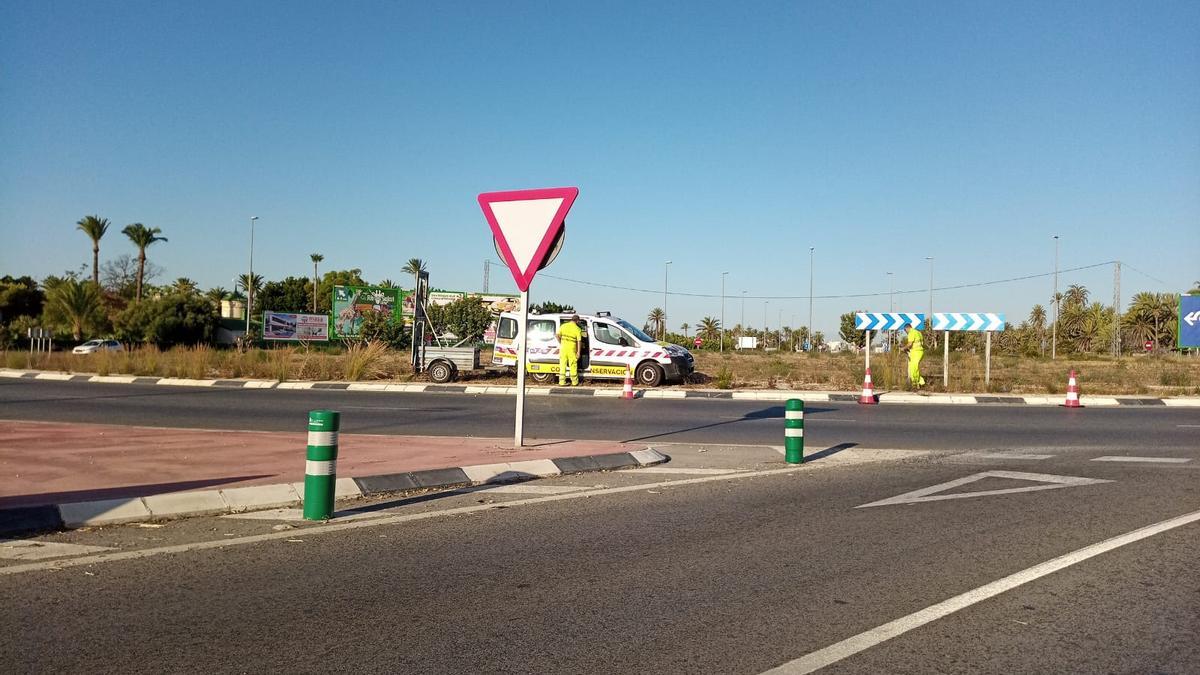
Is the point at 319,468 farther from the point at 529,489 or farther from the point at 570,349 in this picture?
the point at 570,349

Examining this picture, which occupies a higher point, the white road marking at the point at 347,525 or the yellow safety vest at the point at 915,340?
the yellow safety vest at the point at 915,340

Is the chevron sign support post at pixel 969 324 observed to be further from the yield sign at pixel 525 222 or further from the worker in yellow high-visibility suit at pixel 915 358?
the yield sign at pixel 525 222

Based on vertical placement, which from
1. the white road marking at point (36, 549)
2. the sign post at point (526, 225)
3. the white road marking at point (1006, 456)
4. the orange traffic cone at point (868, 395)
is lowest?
the white road marking at point (36, 549)

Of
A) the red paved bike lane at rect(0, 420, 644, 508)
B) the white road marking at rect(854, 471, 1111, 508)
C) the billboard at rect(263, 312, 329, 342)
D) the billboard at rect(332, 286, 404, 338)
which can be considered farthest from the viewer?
the billboard at rect(332, 286, 404, 338)

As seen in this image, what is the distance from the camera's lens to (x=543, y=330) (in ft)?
78.4

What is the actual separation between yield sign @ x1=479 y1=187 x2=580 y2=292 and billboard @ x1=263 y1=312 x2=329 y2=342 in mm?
58534

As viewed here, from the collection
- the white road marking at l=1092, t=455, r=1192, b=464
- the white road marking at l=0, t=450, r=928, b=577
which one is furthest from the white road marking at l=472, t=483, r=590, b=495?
the white road marking at l=1092, t=455, r=1192, b=464

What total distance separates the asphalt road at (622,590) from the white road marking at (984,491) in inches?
9.3

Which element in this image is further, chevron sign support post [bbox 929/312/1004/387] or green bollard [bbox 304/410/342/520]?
chevron sign support post [bbox 929/312/1004/387]

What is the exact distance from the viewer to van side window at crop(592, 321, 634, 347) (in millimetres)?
23469

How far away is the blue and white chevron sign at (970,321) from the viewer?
2348cm

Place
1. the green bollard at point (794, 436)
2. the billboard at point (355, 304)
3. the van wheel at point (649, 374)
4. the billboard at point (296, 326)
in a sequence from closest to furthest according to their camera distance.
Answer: the green bollard at point (794, 436)
the van wheel at point (649, 374)
the billboard at point (296, 326)
the billboard at point (355, 304)

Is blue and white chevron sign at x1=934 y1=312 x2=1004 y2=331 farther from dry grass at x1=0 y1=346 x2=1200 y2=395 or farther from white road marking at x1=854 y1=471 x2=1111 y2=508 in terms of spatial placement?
white road marking at x1=854 y1=471 x2=1111 y2=508

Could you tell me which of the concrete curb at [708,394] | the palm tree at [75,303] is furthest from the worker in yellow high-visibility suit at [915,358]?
the palm tree at [75,303]
